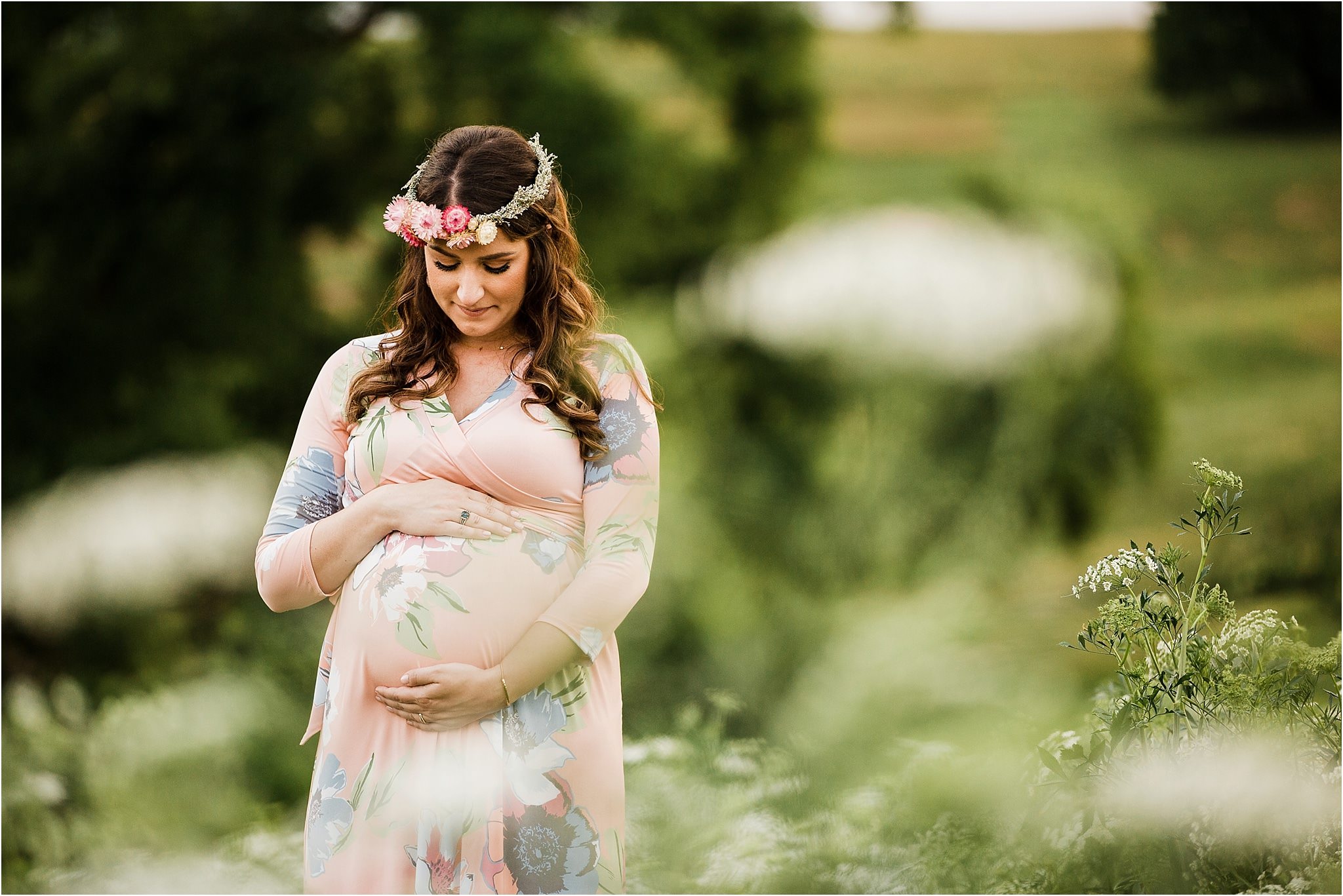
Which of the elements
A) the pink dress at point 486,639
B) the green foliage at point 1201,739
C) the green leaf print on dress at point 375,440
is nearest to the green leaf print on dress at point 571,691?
the pink dress at point 486,639

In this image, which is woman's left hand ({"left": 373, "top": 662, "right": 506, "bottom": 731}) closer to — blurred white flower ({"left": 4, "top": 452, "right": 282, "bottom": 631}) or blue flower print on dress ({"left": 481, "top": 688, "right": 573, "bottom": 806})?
blue flower print on dress ({"left": 481, "top": 688, "right": 573, "bottom": 806})

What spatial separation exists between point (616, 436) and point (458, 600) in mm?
321

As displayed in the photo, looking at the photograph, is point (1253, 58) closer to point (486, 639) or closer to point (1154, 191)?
point (1154, 191)

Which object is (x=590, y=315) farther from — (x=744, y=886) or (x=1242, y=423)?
(x=1242, y=423)

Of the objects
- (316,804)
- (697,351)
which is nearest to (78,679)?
(697,351)

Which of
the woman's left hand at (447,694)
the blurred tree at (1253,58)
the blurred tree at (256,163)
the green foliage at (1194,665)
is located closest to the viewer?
the woman's left hand at (447,694)

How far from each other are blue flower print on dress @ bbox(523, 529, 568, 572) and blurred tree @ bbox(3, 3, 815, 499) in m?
2.54

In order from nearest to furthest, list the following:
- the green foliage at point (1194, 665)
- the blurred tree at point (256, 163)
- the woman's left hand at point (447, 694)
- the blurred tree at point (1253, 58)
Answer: the woman's left hand at point (447, 694) → the green foliage at point (1194, 665) → the blurred tree at point (1253, 58) → the blurred tree at point (256, 163)

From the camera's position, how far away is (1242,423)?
3770mm

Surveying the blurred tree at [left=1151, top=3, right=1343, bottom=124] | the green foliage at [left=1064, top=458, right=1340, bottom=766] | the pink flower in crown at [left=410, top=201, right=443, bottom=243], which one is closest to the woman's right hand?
the pink flower in crown at [left=410, top=201, right=443, bottom=243]

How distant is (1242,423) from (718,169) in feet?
6.75

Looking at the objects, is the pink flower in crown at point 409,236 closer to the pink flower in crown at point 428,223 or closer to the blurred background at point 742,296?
the pink flower in crown at point 428,223

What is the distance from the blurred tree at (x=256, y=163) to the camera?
150 inches

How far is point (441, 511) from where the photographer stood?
1.50 metres
